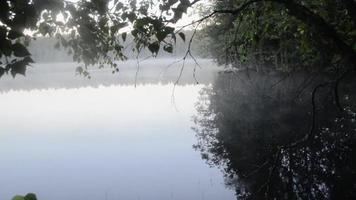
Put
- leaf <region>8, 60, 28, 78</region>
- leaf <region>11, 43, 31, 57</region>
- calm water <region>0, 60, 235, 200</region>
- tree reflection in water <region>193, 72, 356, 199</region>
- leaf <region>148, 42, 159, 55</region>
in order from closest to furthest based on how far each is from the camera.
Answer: leaf <region>11, 43, 31, 57</region> < leaf <region>8, 60, 28, 78</region> < leaf <region>148, 42, 159, 55</region> < tree reflection in water <region>193, 72, 356, 199</region> < calm water <region>0, 60, 235, 200</region>

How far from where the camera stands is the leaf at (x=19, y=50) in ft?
7.64

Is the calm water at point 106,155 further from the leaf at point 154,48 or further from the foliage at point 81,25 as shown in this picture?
the leaf at point 154,48

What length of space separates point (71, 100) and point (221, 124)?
18.9 m

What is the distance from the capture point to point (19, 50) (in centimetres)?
234

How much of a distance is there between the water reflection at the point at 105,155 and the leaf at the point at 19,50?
8.82 m

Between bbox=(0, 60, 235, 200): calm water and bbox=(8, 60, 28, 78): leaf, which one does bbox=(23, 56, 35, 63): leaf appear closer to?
bbox=(8, 60, 28, 78): leaf

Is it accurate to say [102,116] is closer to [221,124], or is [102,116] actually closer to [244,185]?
[221,124]

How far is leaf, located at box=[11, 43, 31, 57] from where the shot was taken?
7.64ft

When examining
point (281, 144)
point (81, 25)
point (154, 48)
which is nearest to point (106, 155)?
point (281, 144)

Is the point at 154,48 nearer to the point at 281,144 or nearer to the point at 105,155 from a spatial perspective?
the point at 281,144

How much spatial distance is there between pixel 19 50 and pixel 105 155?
13.9m

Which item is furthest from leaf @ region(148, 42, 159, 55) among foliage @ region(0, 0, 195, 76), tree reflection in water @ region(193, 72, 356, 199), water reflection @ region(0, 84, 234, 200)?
water reflection @ region(0, 84, 234, 200)

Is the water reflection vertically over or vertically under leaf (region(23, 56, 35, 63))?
under

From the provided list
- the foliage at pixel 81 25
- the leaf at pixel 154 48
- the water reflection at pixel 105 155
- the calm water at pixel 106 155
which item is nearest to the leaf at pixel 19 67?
the foliage at pixel 81 25
